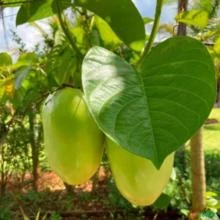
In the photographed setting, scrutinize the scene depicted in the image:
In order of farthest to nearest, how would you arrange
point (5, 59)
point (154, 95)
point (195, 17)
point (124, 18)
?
point (5, 59), point (195, 17), point (124, 18), point (154, 95)

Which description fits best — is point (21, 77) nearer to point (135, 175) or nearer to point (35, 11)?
point (35, 11)

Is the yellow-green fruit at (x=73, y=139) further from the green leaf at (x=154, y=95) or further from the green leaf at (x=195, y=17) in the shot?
the green leaf at (x=195, y=17)

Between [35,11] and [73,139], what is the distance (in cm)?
20

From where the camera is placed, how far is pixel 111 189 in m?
3.40

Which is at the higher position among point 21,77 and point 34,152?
point 21,77

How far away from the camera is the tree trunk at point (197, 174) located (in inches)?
39.6

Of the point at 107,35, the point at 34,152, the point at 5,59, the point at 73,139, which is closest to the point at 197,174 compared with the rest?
the point at 5,59

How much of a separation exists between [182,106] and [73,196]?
11.4 feet

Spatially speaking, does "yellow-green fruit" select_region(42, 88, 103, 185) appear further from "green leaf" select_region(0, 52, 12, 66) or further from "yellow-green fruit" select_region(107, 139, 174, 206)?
"green leaf" select_region(0, 52, 12, 66)

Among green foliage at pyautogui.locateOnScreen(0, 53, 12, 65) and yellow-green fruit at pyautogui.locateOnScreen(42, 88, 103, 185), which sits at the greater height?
yellow-green fruit at pyautogui.locateOnScreen(42, 88, 103, 185)

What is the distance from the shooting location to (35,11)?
1.81ft

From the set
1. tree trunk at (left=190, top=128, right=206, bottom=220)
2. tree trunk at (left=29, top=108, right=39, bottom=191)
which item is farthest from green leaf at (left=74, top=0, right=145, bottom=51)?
tree trunk at (left=29, top=108, right=39, bottom=191)

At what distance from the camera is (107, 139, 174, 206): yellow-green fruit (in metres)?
0.38

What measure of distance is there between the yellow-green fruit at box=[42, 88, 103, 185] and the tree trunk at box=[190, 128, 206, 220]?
51cm
